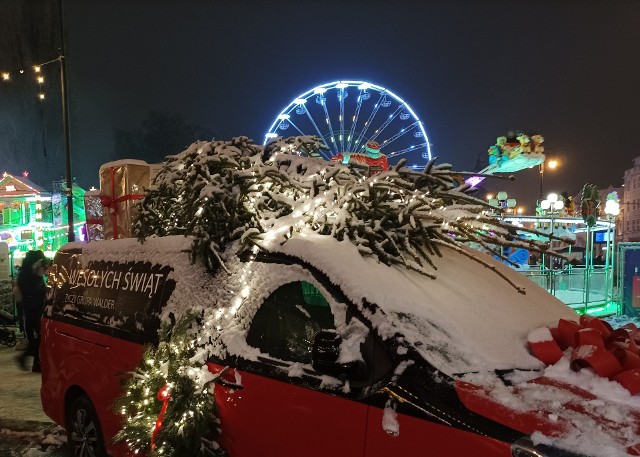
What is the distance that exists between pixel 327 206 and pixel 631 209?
3390 inches

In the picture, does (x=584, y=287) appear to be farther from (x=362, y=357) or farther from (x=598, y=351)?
(x=362, y=357)

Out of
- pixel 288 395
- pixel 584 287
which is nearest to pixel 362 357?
pixel 288 395

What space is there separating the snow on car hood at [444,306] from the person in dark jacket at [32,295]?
7310 mm

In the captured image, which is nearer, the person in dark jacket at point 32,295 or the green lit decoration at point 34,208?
the person in dark jacket at point 32,295

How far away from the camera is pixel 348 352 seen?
2074 mm

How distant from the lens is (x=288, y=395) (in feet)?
7.64

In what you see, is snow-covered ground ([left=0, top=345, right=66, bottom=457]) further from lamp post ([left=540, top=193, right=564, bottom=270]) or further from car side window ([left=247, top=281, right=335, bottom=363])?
lamp post ([left=540, top=193, right=564, bottom=270])

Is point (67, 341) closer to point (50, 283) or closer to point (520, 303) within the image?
point (50, 283)

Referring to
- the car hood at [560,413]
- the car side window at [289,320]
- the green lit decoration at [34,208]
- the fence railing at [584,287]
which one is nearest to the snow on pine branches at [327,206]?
the car side window at [289,320]

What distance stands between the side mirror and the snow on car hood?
0.60 ft

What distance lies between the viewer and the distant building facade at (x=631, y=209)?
74.1 meters

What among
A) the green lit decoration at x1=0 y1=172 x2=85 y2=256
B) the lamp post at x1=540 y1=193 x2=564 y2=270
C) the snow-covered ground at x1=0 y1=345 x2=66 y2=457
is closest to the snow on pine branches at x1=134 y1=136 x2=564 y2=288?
the snow-covered ground at x1=0 y1=345 x2=66 y2=457

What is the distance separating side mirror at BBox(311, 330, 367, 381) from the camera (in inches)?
79.7

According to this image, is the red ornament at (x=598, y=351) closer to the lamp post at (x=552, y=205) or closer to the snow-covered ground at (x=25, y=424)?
the snow-covered ground at (x=25, y=424)
